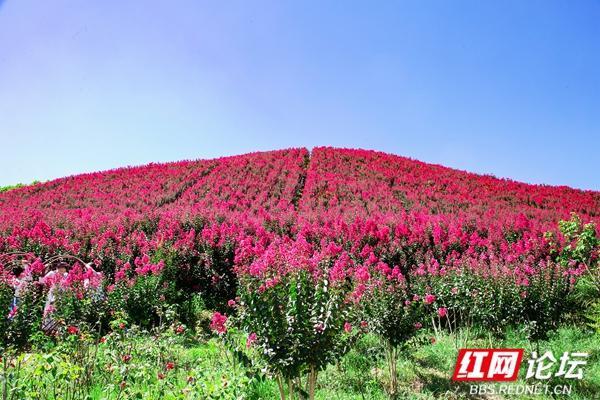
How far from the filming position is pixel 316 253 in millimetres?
5520

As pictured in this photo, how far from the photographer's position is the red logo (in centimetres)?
476

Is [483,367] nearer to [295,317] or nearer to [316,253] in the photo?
[316,253]

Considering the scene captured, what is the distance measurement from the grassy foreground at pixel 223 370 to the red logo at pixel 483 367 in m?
0.21

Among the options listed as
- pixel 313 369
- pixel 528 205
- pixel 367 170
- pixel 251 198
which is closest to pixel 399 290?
pixel 313 369

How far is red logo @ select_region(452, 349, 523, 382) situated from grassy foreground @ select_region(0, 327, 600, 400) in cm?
21

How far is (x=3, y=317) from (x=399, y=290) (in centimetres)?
→ 477

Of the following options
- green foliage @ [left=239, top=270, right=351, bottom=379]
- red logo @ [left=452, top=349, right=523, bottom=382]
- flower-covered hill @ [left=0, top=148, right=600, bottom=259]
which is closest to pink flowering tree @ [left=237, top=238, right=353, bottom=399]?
green foliage @ [left=239, top=270, right=351, bottom=379]

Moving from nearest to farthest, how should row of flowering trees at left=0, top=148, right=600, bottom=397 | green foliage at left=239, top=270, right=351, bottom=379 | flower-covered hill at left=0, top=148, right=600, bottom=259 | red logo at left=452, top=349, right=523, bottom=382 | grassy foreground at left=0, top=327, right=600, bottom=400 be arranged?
green foliage at left=239, top=270, right=351, bottom=379, row of flowering trees at left=0, top=148, right=600, bottom=397, grassy foreground at left=0, top=327, right=600, bottom=400, red logo at left=452, top=349, right=523, bottom=382, flower-covered hill at left=0, top=148, right=600, bottom=259

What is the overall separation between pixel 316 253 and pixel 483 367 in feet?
8.09

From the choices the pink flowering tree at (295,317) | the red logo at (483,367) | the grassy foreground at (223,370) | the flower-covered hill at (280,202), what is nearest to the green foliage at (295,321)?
the pink flowering tree at (295,317)

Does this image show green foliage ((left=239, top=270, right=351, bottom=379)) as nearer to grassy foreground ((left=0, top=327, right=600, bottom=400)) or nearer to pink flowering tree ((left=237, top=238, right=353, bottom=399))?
pink flowering tree ((left=237, top=238, right=353, bottom=399))

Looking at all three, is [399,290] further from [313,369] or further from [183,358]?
[183,358]

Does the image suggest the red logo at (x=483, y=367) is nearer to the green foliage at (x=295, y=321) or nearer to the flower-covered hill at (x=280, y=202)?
the green foliage at (x=295, y=321)

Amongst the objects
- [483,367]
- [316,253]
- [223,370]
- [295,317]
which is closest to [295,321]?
[295,317]
